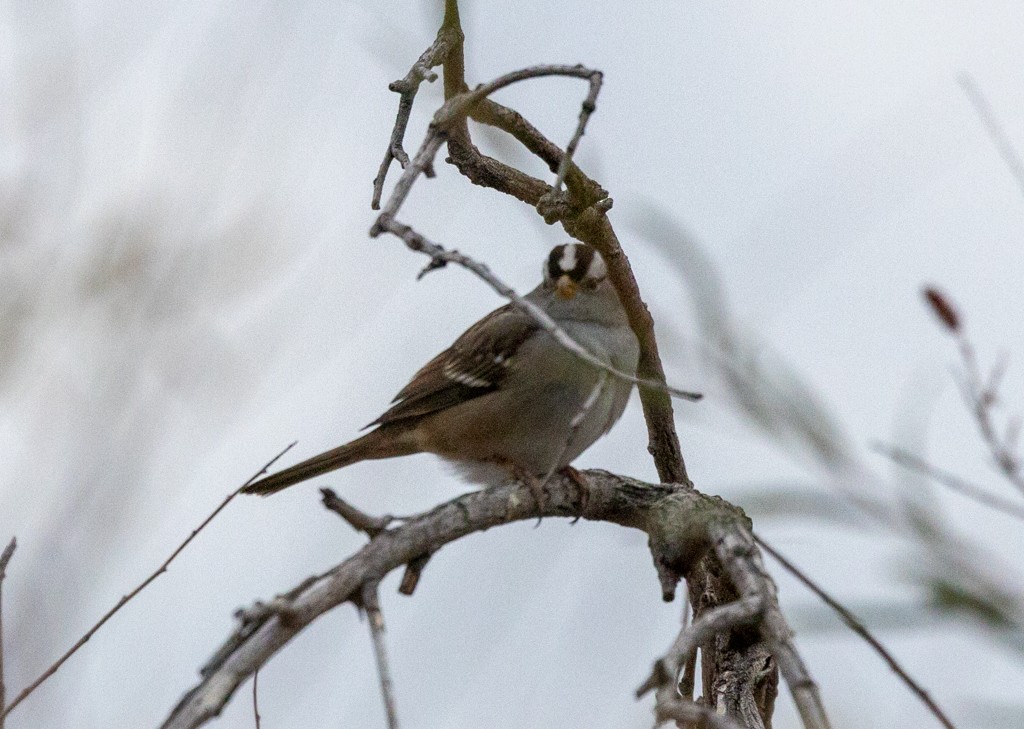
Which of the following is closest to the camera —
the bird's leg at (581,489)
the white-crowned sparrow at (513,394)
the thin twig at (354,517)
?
the thin twig at (354,517)

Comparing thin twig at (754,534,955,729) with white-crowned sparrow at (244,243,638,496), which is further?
white-crowned sparrow at (244,243,638,496)

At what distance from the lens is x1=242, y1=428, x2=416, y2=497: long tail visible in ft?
16.5

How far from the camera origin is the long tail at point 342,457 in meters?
5.03

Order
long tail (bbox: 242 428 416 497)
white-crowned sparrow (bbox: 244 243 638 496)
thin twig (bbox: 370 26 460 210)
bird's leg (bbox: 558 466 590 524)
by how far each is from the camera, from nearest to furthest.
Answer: thin twig (bbox: 370 26 460 210), bird's leg (bbox: 558 466 590 524), white-crowned sparrow (bbox: 244 243 638 496), long tail (bbox: 242 428 416 497)

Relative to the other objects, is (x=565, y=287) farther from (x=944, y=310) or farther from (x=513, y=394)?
(x=944, y=310)

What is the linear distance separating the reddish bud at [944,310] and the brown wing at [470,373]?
3150 mm

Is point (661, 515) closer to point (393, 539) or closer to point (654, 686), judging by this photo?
point (393, 539)

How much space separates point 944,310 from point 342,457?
3.58m

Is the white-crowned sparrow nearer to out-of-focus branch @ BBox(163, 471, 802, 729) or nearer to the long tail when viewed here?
the long tail

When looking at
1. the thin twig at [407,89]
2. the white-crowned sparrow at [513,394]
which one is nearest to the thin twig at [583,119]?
the thin twig at [407,89]

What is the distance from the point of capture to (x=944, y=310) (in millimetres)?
1884

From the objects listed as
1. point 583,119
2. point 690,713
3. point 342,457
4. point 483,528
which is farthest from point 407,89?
point 342,457

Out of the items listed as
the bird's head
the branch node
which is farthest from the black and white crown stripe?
the branch node

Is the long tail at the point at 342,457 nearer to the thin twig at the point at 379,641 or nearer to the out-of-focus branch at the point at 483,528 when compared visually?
the out-of-focus branch at the point at 483,528
